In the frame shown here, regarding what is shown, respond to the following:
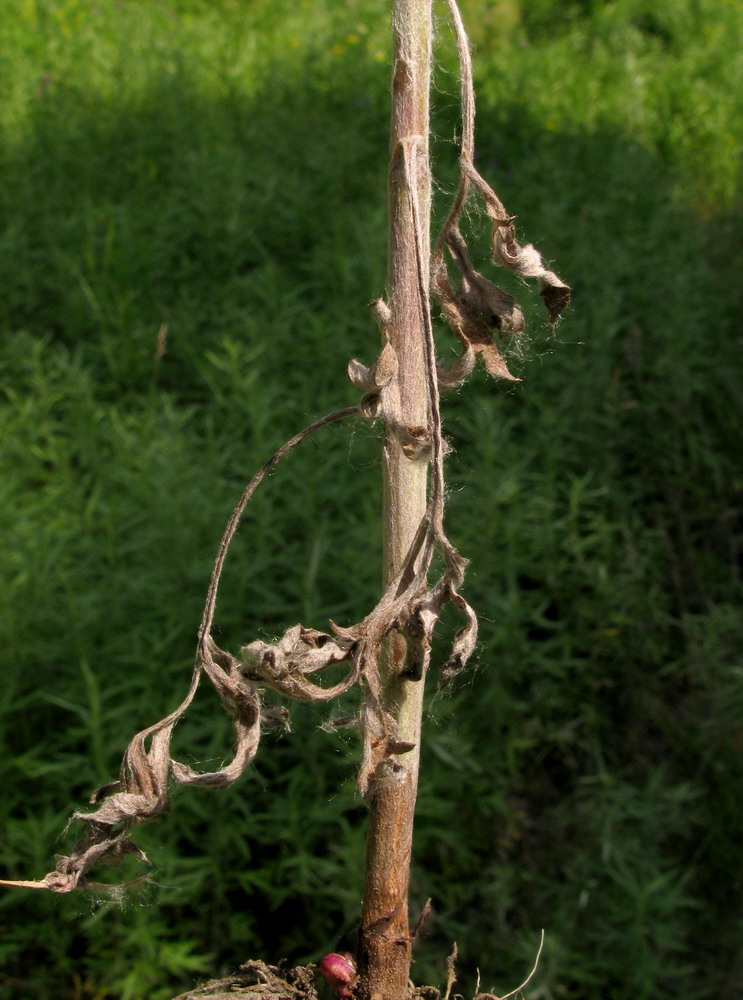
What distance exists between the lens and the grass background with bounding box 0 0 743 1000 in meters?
1.99

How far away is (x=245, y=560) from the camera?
2.18 meters

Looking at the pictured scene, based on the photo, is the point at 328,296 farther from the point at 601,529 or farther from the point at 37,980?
the point at 37,980

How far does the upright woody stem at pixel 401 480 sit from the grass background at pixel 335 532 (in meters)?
0.34

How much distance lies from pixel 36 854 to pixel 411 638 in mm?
1394

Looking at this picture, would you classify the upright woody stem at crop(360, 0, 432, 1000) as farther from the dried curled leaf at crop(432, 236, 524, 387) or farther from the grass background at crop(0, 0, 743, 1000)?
the grass background at crop(0, 0, 743, 1000)

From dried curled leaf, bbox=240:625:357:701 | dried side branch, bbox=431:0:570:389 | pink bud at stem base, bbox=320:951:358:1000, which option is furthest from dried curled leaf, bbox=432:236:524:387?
pink bud at stem base, bbox=320:951:358:1000

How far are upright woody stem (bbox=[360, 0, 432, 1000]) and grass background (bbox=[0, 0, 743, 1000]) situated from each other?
336mm

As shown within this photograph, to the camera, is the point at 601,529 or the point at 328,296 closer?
the point at 601,529

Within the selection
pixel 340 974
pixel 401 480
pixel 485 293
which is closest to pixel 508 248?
pixel 485 293

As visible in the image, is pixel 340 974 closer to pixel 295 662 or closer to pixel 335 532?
pixel 295 662

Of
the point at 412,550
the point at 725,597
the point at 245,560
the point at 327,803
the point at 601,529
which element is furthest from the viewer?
the point at 725,597

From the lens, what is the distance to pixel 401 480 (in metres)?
0.81

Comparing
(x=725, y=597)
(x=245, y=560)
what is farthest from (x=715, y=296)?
(x=245, y=560)

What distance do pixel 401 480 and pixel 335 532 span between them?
1.66 m
